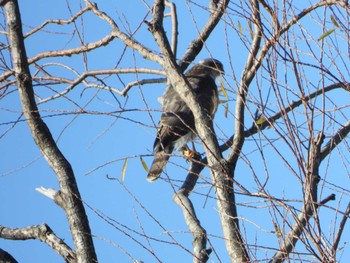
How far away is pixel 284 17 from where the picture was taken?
3.60 metres

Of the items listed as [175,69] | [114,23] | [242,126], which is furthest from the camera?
[114,23]

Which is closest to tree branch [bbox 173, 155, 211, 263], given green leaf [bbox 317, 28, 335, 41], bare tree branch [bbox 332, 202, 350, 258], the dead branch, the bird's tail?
the dead branch

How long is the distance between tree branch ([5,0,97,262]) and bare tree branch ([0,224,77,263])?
0.18 feet

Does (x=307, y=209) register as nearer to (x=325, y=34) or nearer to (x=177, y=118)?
(x=325, y=34)

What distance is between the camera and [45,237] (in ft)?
13.2

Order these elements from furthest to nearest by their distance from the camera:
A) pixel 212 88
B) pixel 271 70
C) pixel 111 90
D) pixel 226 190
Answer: pixel 212 88 < pixel 111 90 < pixel 226 190 < pixel 271 70

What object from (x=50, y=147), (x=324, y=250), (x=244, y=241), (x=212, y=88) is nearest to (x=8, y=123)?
(x=50, y=147)

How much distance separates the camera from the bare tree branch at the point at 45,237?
13.1 feet

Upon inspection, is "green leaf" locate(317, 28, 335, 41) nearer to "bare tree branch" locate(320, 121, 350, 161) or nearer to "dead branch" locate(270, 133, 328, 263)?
"dead branch" locate(270, 133, 328, 263)

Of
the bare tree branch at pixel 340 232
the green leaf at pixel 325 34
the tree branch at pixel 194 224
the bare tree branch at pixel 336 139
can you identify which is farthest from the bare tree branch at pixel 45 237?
the green leaf at pixel 325 34

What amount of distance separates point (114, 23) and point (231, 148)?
1.34 m

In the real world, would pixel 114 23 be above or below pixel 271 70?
above

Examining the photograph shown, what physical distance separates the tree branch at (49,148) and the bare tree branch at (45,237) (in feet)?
0.18

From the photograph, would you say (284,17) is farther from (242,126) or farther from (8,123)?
(8,123)
